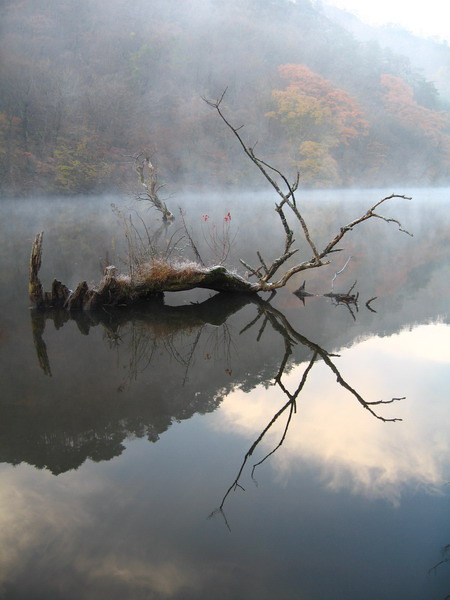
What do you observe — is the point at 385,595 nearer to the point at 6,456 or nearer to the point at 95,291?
the point at 6,456

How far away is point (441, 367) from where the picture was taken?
667 centimetres

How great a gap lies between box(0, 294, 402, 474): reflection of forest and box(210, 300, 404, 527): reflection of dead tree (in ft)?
0.09

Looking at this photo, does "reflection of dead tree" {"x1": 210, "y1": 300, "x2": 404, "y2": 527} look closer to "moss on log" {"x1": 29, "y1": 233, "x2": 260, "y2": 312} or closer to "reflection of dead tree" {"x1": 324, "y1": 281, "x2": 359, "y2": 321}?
"moss on log" {"x1": 29, "y1": 233, "x2": 260, "y2": 312}

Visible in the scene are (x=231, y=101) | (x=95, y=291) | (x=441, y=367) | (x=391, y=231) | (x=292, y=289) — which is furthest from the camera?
(x=231, y=101)

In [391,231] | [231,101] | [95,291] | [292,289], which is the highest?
[231,101]

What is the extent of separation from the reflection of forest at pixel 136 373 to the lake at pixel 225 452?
0.03m

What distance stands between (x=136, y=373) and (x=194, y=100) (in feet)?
131

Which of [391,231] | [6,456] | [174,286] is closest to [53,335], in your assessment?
[174,286]

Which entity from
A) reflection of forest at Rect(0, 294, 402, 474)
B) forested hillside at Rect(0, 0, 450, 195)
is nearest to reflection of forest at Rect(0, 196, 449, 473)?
reflection of forest at Rect(0, 294, 402, 474)

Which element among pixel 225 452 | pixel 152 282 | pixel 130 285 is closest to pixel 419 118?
pixel 152 282

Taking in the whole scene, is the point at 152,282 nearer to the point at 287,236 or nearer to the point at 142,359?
the point at 287,236

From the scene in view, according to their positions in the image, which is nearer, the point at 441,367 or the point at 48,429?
the point at 48,429

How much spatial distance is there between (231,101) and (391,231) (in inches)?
1222

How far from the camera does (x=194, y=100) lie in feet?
139
